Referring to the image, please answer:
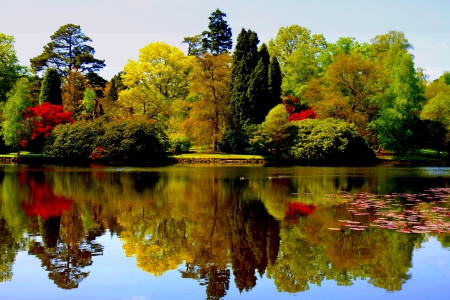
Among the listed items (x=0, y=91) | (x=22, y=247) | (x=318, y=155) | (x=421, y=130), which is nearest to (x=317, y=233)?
(x=22, y=247)

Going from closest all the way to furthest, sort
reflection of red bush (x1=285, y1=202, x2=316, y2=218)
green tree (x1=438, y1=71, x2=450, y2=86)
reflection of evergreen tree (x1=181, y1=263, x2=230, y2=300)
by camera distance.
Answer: reflection of evergreen tree (x1=181, y1=263, x2=230, y2=300)
reflection of red bush (x1=285, y1=202, x2=316, y2=218)
green tree (x1=438, y1=71, x2=450, y2=86)

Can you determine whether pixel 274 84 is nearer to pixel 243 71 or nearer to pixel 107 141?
pixel 243 71

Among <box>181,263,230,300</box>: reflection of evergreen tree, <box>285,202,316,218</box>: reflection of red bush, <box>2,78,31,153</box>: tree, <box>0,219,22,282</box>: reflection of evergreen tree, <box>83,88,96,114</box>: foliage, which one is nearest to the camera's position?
<box>181,263,230,300</box>: reflection of evergreen tree

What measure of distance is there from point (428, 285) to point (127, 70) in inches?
2231

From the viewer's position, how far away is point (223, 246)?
420 inches

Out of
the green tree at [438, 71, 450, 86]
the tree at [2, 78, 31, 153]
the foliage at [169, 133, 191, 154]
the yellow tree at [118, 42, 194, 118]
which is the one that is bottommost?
the foliage at [169, 133, 191, 154]

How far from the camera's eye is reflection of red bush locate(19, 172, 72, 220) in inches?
593

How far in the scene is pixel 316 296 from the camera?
25.5 ft

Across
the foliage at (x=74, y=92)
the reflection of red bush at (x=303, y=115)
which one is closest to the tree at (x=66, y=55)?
the foliage at (x=74, y=92)

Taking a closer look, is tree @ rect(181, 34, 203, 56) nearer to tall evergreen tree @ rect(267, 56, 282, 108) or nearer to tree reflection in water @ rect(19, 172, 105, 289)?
tall evergreen tree @ rect(267, 56, 282, 108)

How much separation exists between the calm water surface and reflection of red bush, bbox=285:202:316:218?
6 centimetres

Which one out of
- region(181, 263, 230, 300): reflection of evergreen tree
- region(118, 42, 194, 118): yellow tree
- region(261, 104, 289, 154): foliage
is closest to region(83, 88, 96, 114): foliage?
region(118, 42, 194, 118): yellow tree

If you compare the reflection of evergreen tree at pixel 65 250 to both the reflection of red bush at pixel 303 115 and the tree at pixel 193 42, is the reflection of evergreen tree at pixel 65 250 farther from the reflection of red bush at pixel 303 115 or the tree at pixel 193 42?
the tree at pixel 193 42

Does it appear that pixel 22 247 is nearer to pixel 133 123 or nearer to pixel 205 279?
pixel 205 279
